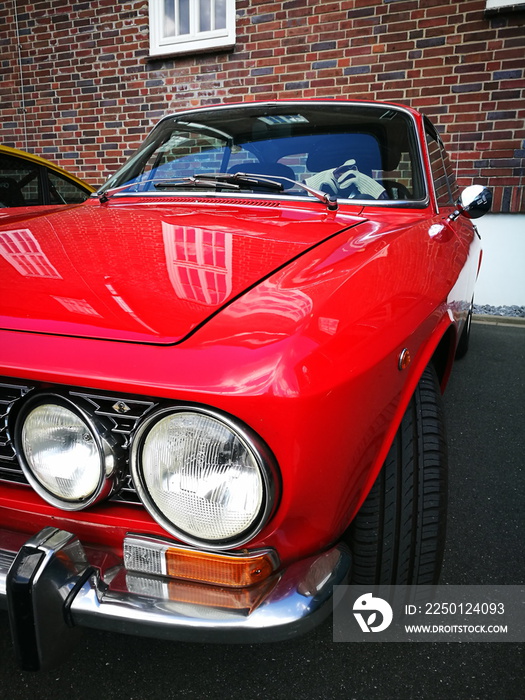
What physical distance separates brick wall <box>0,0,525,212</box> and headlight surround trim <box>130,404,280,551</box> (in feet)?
13.8

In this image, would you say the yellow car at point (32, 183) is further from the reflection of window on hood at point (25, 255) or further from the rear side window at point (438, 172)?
the rear side window at point (438, 172)

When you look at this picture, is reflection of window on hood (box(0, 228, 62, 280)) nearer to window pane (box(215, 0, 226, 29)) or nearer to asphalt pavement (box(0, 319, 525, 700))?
asphalt pavement (box(0, 319, 525, 700))

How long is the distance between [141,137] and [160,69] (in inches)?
26.3

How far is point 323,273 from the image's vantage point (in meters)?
1.04

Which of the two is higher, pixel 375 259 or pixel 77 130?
pixel 77 130

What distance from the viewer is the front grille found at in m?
0.85

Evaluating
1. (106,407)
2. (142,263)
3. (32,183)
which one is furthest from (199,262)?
(32,183)

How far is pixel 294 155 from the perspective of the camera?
1938 millimetres

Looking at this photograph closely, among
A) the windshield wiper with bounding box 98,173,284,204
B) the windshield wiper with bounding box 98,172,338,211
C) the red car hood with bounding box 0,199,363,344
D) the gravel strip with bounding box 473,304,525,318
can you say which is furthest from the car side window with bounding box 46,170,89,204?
the gravel strip with bounding box 473,304,525,318

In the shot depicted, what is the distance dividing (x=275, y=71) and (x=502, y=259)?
2.64m

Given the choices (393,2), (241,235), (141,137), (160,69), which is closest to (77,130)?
(141,137)

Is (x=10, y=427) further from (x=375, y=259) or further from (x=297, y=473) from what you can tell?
(x=375, y=259)

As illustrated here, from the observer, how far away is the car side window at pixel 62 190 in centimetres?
367

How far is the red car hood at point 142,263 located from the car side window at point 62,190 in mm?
2267
